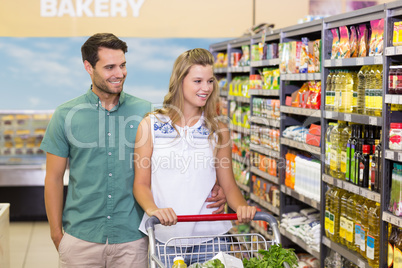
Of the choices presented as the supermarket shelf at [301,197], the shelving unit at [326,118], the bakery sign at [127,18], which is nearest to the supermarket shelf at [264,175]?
the shelving unit at [326,118]

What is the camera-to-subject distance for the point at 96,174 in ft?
8.71

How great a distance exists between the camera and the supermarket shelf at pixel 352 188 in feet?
10.7

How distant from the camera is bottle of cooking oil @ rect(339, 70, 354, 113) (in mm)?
3684

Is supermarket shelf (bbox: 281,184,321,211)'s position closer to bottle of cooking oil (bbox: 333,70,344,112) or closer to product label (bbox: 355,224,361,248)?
product label (bbox: 355,224,361,248)

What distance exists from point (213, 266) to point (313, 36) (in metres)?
3.30

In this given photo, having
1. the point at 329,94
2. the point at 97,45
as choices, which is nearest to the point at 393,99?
the point at 329,94

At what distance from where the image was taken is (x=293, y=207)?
16.1 feet

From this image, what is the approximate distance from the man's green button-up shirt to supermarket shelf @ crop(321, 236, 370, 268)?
159cm

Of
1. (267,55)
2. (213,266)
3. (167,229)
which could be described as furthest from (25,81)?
(213,266)

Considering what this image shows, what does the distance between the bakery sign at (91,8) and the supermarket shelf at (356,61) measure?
4.75 meters

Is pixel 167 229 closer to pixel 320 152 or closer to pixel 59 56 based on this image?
pixel 320 152

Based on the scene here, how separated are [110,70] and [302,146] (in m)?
2.21

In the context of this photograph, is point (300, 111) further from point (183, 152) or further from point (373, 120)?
point (183, 152)

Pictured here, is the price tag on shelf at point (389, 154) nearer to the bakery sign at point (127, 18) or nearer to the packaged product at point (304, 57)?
the packaged product at point (304, 57)
